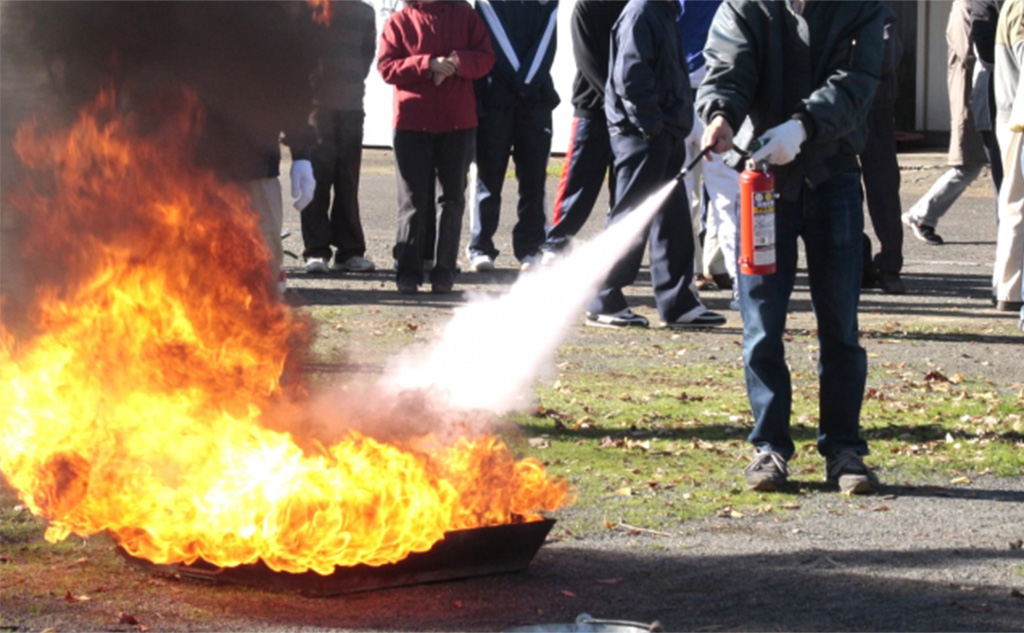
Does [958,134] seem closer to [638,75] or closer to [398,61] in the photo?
[638,75]

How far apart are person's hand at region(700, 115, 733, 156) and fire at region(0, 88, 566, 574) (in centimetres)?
155

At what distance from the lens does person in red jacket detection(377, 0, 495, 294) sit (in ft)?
38.3

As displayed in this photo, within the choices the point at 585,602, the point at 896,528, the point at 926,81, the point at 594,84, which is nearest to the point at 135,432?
the point at 585,602

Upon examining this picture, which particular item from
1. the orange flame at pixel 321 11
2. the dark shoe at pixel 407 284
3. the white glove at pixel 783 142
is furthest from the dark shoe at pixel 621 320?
the orange flame at pixel 321 11

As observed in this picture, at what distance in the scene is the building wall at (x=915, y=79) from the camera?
24.6 metres

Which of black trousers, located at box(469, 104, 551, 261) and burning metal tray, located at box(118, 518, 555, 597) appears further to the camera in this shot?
black trousers, located at box(469, 104, 551, 261)

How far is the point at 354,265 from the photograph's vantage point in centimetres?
1409

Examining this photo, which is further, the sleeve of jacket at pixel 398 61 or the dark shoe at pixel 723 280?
the dark shoe at pixel 723 280

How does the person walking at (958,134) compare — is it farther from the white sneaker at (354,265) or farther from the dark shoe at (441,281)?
the white sneaker at (354,265)

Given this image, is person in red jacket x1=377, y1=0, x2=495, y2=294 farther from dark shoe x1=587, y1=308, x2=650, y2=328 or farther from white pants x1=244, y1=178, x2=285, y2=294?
white pants x1=244, y1=178, x2=285, y2=294

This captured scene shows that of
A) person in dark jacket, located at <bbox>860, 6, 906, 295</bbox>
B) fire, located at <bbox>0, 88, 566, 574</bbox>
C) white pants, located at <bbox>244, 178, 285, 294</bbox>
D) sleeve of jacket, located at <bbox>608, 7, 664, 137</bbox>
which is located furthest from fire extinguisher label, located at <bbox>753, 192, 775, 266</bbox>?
person in dark jacket, located at <bbox>860, 6, 906, 295</bbox>

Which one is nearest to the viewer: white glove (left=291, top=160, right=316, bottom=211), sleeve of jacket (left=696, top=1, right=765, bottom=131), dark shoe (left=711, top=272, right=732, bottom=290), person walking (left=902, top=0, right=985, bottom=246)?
sleeve of jacket (left=696, top=1, right=765, bottom=131)

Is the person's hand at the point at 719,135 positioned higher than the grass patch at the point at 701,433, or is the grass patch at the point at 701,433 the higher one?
the person's hand at the point at 719,135

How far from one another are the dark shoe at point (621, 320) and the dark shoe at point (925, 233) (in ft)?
18.1
